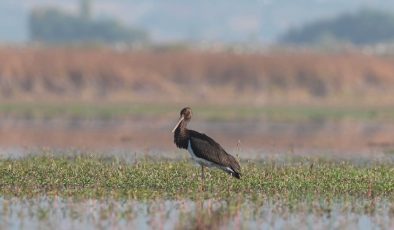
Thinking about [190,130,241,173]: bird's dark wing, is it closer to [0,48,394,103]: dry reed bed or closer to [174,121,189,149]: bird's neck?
→ [174,121,189,149]: bird's neck

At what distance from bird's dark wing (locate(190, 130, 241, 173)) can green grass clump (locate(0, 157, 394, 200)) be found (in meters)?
0.46

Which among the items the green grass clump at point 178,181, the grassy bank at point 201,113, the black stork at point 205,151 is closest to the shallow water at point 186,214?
the green grass clump at point 178,181

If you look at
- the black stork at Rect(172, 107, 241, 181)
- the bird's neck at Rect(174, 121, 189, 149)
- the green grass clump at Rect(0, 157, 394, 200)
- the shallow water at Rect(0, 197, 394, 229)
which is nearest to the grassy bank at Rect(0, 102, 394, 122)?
the green grass clump at Rect(0, 157, 394, 200)

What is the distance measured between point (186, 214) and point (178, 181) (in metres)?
3.97

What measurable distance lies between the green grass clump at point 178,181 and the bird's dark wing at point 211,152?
458mm

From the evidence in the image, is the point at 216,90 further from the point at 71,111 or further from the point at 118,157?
the point at 118,157

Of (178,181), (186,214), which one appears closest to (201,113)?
(178,181)

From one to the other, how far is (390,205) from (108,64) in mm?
79445

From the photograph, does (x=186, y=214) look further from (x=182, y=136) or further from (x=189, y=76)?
(x=189, y=76)

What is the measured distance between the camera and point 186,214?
64.9ft

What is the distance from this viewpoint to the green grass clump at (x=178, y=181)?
21.9 m

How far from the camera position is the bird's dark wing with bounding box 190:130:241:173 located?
74.9 feet

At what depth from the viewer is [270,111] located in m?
72.0

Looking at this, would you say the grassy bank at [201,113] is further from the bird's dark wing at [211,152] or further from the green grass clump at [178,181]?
the bird's dark wing at [211,152]
